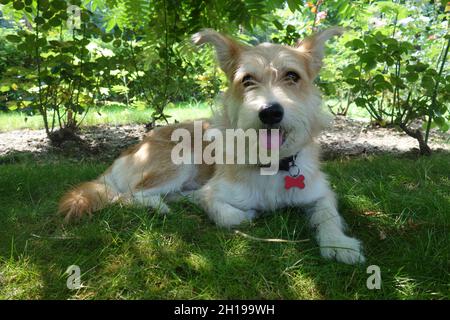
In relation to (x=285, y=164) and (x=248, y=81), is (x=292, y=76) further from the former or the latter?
(x=285, y=164)

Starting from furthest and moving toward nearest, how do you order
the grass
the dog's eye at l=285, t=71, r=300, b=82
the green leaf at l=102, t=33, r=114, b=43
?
the grass < the green leaf at l=102, t=33, r=114, b=43 < the dog's eye at l=285, t=71, r=300, b=82

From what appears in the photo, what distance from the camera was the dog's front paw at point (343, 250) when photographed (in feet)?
7.82

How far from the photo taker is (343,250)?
7.97 feet

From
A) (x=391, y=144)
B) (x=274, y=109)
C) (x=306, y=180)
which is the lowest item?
(x=391, y=144)

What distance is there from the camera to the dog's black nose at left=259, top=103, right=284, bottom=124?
2.72 m

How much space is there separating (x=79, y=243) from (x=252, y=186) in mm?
1330

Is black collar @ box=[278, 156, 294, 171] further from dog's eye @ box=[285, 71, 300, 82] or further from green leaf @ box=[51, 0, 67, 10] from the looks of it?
green leaf @ box=[51, 0, 67, 10]

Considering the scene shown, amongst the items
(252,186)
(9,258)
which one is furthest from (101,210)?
(252,186)

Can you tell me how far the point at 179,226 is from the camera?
2932mm

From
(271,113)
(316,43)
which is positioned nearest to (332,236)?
(271,113)

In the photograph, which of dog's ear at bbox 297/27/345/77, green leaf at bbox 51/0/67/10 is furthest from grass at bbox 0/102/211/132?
dog's ear at bbox 297/27/345/77

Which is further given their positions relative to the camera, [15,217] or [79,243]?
[15,217]

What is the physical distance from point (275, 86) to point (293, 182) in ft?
2.43
